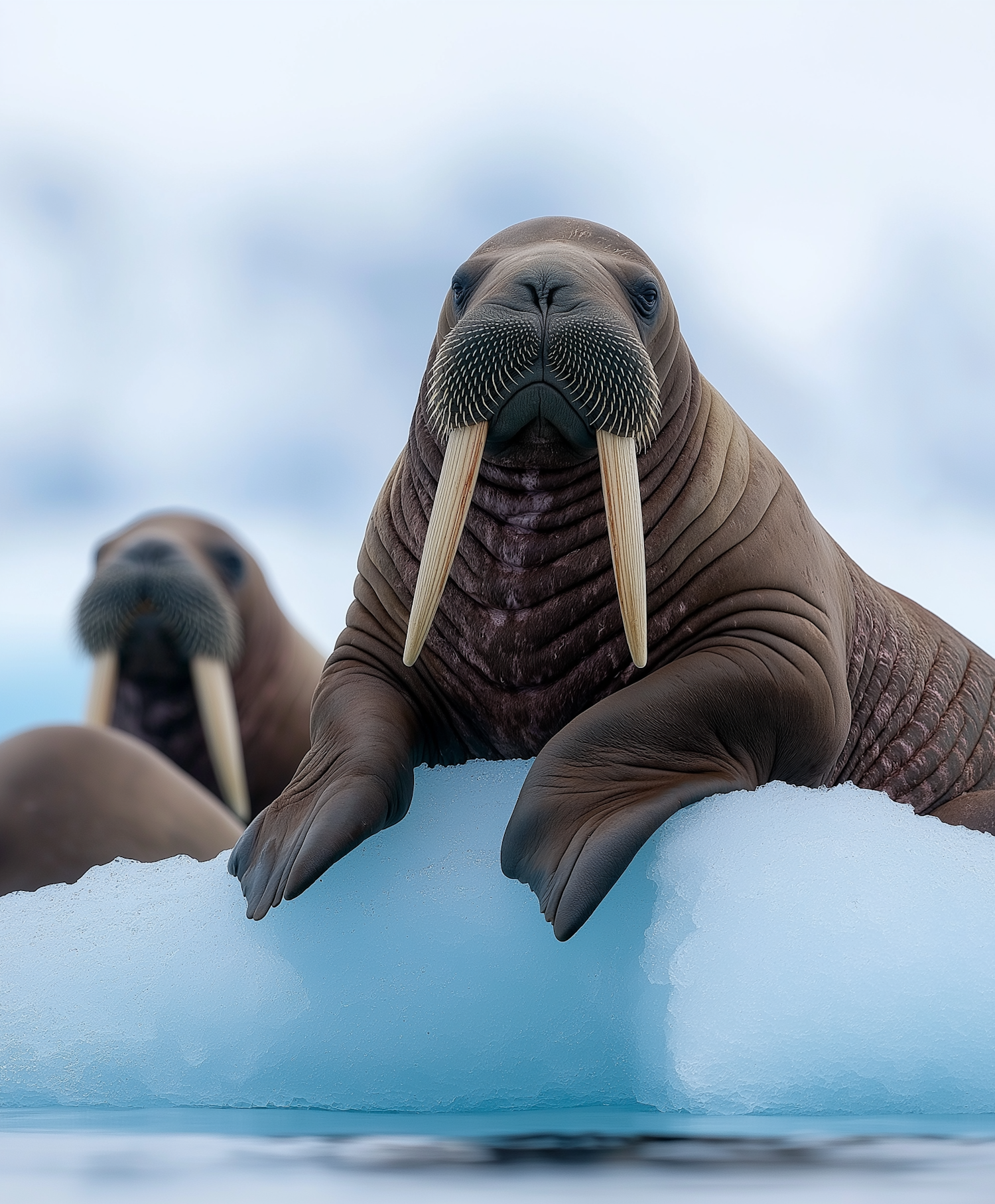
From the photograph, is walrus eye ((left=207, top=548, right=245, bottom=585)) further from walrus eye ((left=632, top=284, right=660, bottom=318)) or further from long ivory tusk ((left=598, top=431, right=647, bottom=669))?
long ivory tusk ((left=598, top=431, right=647, bottom=669))

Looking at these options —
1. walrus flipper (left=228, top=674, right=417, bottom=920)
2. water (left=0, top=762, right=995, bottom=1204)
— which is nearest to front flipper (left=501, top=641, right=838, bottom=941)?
water (left=0, top=762, right=995, bottom=1204)

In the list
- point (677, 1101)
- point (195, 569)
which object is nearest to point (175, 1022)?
point (677, 1101)

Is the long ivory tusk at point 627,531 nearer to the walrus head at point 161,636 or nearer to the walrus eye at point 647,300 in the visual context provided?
the walrus eye at point 647,300

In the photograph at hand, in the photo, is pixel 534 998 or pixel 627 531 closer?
pixel 534 998

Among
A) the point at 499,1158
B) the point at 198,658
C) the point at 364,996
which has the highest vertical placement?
the point at 198,658

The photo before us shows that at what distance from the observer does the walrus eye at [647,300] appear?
4.30m

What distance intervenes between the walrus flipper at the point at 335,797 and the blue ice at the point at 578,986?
0.12 metres

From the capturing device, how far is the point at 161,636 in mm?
9797

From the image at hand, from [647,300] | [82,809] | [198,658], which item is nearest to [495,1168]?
[647,300]

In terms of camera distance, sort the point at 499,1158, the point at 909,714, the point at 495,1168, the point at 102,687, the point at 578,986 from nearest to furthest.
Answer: the point at 495,1168 → the point at 499,1158 → the point at 578,986 → the point at 909,714 → the point at 102,687

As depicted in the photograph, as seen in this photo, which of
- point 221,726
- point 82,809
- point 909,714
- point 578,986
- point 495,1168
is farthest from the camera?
point 221,726

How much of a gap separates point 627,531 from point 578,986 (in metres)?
1.12

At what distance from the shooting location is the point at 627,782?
3846mm

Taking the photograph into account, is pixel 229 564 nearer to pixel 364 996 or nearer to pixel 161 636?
pixel 161 636
